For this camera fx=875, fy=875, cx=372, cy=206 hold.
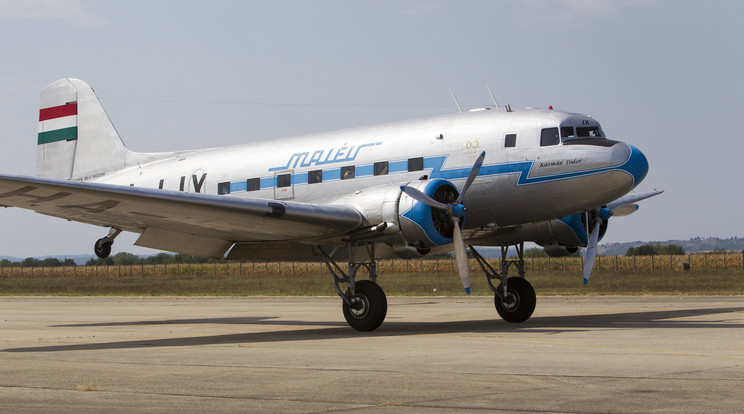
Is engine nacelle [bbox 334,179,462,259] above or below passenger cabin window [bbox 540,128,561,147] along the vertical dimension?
below

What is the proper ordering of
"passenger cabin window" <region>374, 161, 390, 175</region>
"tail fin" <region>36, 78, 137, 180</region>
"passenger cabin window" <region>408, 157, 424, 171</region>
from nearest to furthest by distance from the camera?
"passenger cabin window" <region>408, 157, 424, 171</region>
"passenger cabin window" <region>374, 161, 390, 175</region>
"tail fin" <region>36, 78, 137, 180</region>

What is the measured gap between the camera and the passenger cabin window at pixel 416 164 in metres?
19.3

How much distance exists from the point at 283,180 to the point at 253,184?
1.03 m

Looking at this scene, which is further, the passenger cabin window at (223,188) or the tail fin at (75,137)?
the tail fin at (75,137)

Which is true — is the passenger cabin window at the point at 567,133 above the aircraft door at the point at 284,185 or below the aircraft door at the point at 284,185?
above

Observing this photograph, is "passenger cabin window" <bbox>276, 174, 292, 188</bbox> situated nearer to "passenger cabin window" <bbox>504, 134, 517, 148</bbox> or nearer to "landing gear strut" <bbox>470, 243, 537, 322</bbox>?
"landing gear strut" <bbox>470, 243, 537, 322</bbox>

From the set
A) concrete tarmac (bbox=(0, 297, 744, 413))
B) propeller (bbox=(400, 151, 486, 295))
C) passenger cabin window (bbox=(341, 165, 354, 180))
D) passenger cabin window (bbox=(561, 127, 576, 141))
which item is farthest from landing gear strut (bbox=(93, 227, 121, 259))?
passenger cabin window (bbox=(561, 127, 576, 141))

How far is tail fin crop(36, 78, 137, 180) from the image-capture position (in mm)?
26734

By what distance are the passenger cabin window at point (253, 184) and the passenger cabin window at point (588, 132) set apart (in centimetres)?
815

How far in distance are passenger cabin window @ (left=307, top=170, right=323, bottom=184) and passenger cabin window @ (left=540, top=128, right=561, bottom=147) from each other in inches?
212

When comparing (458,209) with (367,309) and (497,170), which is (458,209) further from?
(367,309)

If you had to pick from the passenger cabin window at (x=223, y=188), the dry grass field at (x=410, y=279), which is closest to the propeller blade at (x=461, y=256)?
the passenger cabin window at (x=223, y=188)

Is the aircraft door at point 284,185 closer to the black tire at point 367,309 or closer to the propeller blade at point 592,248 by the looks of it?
the black tire at point 367,309

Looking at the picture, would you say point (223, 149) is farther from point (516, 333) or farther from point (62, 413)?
point (62, 413)
